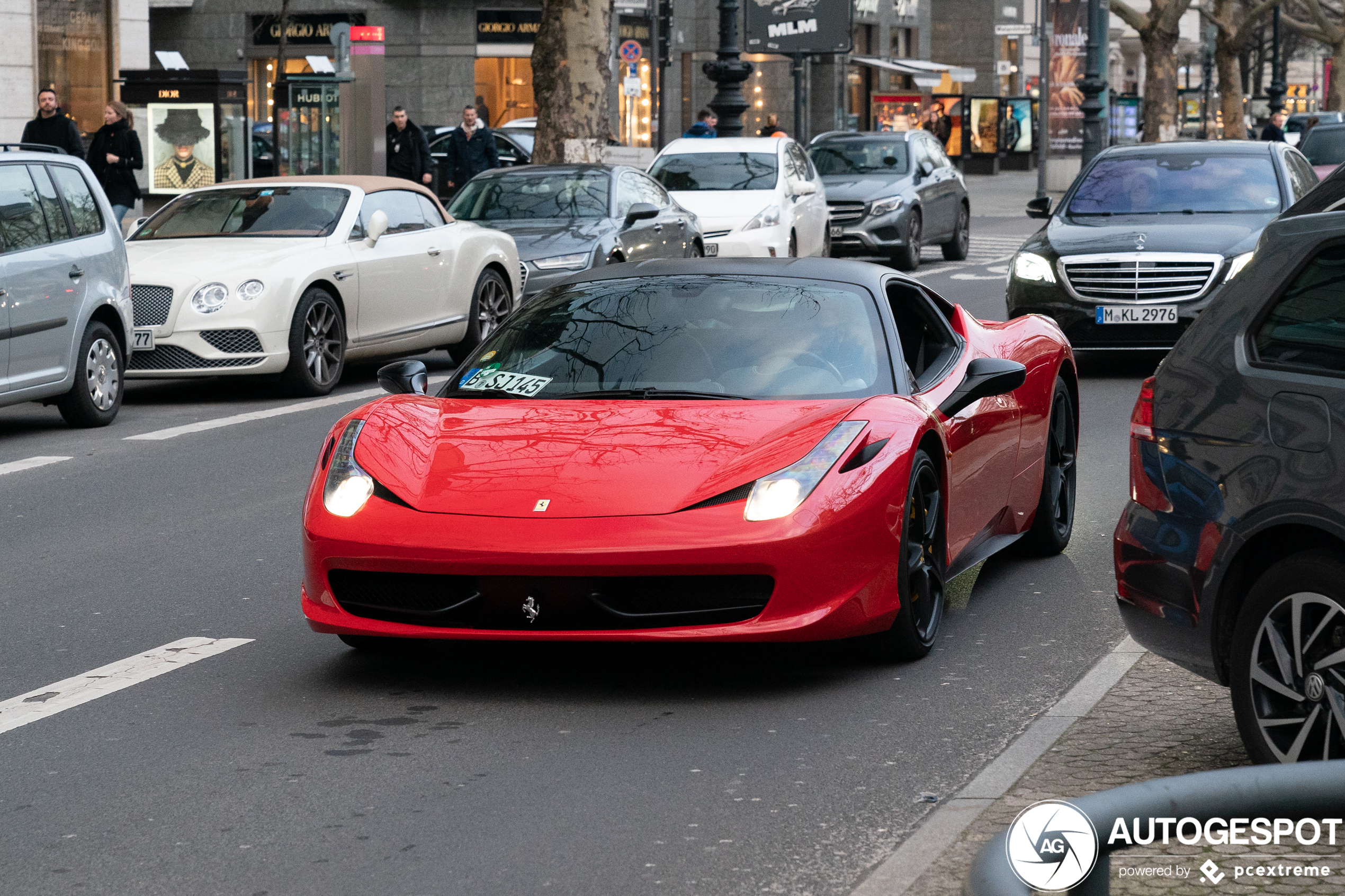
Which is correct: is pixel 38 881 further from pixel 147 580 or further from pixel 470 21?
pixel 470 21

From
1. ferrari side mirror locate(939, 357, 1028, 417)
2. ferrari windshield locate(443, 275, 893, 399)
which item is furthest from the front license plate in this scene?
ferrari windshield locate(443, 275, 893, 399)

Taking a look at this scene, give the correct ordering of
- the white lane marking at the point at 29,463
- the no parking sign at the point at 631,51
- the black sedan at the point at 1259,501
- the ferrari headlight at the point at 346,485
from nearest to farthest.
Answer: the black sedan at the point at 1259,501
the ferrari headlight at the point at 346,485
the white lane marking at the point at 29,463
the no parking sign at the point at 631,51

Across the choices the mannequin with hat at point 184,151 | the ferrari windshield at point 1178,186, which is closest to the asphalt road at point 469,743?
the ferrari windshield at point 1178,186

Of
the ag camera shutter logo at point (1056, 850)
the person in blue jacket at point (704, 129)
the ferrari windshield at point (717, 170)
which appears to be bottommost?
the ag camera shutter logo at point (1056, 850)

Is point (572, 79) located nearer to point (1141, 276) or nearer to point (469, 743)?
point (1141, 276)

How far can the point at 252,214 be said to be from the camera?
14.7 metres

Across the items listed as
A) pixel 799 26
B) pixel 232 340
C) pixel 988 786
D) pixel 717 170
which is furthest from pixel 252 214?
pixel 799 26

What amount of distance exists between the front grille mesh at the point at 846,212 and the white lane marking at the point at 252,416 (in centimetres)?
1207

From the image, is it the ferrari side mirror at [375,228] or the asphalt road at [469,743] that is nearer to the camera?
the asphalt road at [469,743]

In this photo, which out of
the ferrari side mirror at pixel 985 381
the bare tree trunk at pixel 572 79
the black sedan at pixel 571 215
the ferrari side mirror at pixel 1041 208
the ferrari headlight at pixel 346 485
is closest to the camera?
the ferrari headlight at pixel 346 485

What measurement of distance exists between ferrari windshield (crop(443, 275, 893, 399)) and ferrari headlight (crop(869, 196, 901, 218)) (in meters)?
19.0

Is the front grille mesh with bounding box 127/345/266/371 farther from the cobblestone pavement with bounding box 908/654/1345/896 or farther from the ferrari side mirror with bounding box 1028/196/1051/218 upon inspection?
the cobblestone pavement with bounding box 908/654/1345/896

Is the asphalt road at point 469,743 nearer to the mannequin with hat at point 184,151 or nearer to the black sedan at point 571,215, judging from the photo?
the black sedan at point 571,215

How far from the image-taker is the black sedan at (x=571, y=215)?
1727 centimetres
